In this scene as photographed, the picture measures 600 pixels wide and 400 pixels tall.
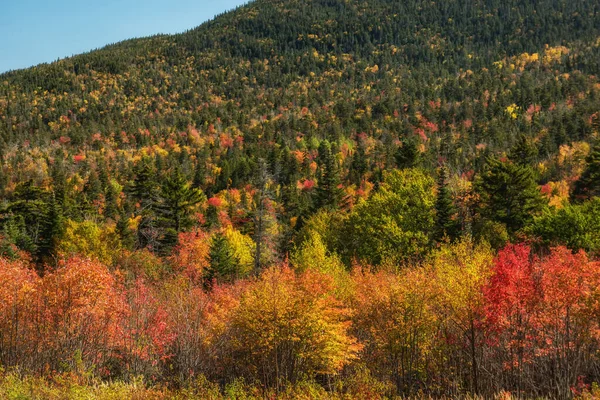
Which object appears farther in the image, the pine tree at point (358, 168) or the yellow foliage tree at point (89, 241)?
the pine tree at point (358, 168)

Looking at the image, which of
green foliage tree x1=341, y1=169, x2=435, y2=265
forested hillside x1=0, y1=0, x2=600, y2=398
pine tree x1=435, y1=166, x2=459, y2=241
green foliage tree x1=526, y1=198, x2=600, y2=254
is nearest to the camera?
forested hillside x1=0, y1=0, x2=600, y2=398

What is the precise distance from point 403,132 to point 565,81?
7160cm

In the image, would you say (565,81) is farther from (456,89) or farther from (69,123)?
(69,123)

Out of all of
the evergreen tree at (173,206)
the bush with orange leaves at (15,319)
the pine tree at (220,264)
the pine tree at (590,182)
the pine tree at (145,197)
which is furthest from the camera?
the pine tree at (145,197)

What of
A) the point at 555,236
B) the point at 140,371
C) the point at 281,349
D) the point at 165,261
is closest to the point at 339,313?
the point at 281,349

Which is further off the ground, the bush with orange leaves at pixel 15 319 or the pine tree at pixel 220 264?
the bush with orange leaves at pixel 15 319

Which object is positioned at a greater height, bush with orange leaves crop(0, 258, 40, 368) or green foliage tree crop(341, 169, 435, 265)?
bush with orange leaves crop(0, 258, 40, 368)

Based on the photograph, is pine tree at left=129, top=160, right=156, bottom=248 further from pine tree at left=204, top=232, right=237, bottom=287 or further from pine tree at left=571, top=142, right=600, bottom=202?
pine tree at left=571, top=142, right=600, bottom=202

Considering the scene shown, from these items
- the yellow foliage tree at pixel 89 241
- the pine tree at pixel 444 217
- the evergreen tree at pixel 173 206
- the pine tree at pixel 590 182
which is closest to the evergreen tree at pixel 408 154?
the pine tree at pixel 444 217

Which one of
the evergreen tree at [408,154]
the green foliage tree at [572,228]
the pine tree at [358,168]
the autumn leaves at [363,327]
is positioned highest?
the evergreen tree at [408,154]

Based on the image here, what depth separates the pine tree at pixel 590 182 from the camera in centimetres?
4911

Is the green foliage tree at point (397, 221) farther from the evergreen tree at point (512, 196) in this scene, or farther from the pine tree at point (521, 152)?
the pine tree at point (521, 152)

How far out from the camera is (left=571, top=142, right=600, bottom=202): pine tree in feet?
161

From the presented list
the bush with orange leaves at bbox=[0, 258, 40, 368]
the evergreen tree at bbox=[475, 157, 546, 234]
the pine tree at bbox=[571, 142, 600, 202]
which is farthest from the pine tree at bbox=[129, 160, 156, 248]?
the pine tree at bbox=[571, 142, 600, 202]
